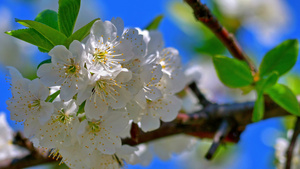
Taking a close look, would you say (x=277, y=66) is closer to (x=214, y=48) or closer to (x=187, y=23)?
(x=214, y=48)

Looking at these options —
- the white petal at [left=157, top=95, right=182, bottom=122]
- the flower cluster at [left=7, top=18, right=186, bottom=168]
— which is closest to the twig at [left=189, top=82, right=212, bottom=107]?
the white petal at [left=157, top=95, right=182, bottom=122]

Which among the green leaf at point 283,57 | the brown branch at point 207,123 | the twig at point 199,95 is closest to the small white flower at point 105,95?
the brown branch at point 207,123

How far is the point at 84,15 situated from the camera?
3141 mm

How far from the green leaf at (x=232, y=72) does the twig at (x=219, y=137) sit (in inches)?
7.5

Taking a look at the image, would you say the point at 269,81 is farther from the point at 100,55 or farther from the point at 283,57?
the point at 100,55

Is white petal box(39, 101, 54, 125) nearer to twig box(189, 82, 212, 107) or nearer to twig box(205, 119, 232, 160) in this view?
twig box(205, 119, 232, 160)

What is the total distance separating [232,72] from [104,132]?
19.8 inches

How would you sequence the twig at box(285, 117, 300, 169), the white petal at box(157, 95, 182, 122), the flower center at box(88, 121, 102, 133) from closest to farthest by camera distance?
the flower center at box(88, 121, 102, 133)
the white petal at box(157, 95, 182, 122)
the twig at box(285, 117, 300, 169)

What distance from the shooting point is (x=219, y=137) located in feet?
4.10

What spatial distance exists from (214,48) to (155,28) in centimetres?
60

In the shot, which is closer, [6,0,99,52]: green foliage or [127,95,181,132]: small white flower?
[6,0,99,52]: green foliage

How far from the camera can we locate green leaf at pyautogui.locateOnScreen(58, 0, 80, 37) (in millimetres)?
932

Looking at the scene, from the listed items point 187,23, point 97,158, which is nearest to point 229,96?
point 187,23

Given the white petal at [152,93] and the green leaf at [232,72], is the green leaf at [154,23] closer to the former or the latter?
the green leaf at [232,72]
